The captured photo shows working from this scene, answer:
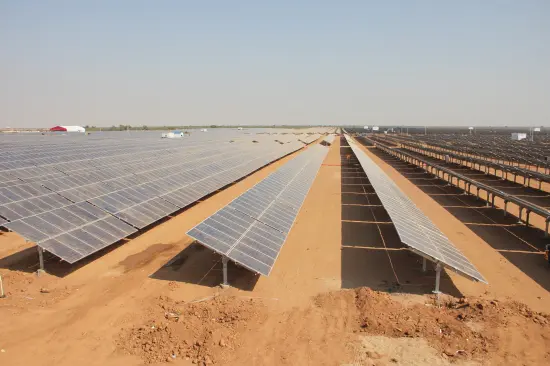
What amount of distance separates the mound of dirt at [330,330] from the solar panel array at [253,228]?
1.54 metres

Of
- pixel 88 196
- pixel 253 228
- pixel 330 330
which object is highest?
pixel 88 196

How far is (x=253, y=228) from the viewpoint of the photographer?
15.0 meters

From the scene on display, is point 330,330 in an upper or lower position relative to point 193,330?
lower

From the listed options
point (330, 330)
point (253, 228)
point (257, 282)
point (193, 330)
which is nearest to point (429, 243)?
point (330, 330)

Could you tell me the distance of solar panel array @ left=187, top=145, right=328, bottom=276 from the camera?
12652 mm

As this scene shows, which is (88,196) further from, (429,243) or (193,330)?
(429,243)

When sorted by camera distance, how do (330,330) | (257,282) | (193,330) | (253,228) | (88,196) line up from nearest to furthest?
1. (193,330)
2. (330,330)
3. (257,282)
4. (253,228)
5. (88,196)

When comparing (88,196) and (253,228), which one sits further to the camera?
(88,196)

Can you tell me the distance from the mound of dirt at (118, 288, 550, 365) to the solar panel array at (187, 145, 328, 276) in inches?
60.5

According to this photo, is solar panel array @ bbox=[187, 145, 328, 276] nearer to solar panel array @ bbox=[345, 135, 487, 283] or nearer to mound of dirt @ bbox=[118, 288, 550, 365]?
mound of dirt @ bbox=[118, 288, 550, 365]

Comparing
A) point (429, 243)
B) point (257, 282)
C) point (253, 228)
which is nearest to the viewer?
point (429, 243)

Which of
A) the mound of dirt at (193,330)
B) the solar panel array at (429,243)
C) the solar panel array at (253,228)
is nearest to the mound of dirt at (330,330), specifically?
the mound of dirt at (193,330)

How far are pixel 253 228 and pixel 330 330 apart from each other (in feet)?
18.6

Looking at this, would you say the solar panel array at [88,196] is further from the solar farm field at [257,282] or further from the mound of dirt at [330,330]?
the mound of dirt at [330,330]
